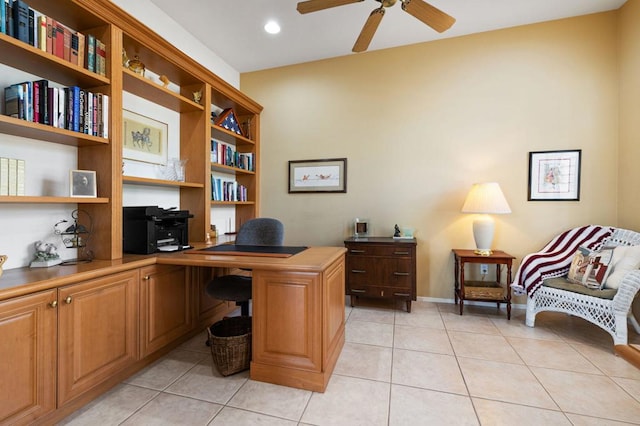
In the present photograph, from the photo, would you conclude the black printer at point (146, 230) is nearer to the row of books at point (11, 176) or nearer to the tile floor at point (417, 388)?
the row of books at point (11, 176)

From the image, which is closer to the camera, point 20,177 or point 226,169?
point 20,177

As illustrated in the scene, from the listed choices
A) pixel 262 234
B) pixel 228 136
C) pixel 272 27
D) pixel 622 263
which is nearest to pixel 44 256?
pixel 262 234

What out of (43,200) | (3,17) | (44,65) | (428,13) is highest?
(428,13)

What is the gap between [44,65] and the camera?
169 cm

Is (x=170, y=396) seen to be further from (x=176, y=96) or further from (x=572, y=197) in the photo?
(x=572, y=197)

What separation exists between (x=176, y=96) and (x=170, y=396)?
233cm

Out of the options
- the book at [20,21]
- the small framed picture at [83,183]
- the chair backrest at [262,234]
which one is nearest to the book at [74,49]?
the book at [20,21]

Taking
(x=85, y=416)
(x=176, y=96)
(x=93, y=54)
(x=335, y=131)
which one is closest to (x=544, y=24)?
(x=335, y=131)

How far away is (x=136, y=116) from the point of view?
249cm

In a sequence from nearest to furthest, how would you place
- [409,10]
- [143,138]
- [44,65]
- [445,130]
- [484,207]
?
[44,65], [409,10], [143,138], [484,207], [445,130]

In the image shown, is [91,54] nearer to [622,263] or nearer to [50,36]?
[50,36]

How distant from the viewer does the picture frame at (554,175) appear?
2963 mm

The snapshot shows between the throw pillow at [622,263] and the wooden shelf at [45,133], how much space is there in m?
4.02

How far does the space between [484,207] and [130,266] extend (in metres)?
3.11
